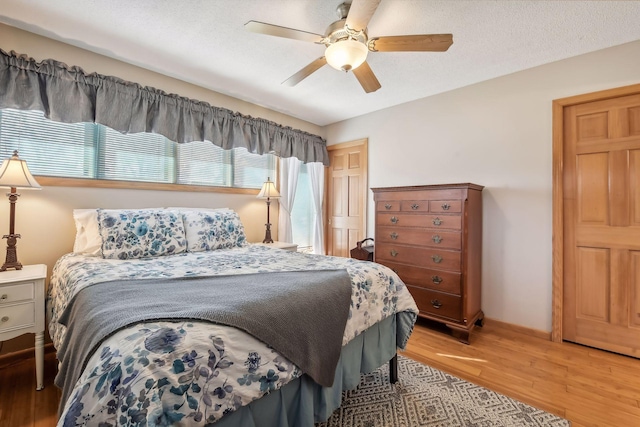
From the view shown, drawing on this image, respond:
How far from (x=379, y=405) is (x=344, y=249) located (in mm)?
2520

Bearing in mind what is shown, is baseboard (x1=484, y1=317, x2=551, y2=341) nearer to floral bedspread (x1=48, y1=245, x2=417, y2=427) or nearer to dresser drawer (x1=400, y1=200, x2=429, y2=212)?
dresser drawer (x1=400, y1=200, x2=429, y2=212)

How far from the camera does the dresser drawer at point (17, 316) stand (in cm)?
158

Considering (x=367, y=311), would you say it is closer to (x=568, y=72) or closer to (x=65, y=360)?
(x=65, y=360)

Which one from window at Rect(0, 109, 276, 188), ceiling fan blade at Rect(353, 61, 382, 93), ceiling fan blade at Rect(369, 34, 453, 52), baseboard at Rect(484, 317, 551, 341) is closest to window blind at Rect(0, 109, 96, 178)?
window at Rect(0, 109, 276, 188)

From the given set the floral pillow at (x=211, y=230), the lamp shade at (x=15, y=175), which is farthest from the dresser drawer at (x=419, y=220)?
the lamp shade at (x=15, y=175)

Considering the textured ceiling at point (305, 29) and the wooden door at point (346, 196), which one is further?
the wooden door at point (346, 196)

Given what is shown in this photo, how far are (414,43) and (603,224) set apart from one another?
2.15 m

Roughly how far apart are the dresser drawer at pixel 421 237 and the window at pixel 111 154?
179 cm

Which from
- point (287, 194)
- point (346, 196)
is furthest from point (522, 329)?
point (287, 194)

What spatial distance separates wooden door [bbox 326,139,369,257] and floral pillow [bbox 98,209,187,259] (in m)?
2.30

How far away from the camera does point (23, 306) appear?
1634 millimetres

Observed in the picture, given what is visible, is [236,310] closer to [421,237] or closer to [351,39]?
[351,39]

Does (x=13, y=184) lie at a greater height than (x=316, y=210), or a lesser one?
greater

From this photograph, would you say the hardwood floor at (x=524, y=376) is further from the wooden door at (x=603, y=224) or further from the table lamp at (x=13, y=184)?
the table lamp at (x=13, y=184)
